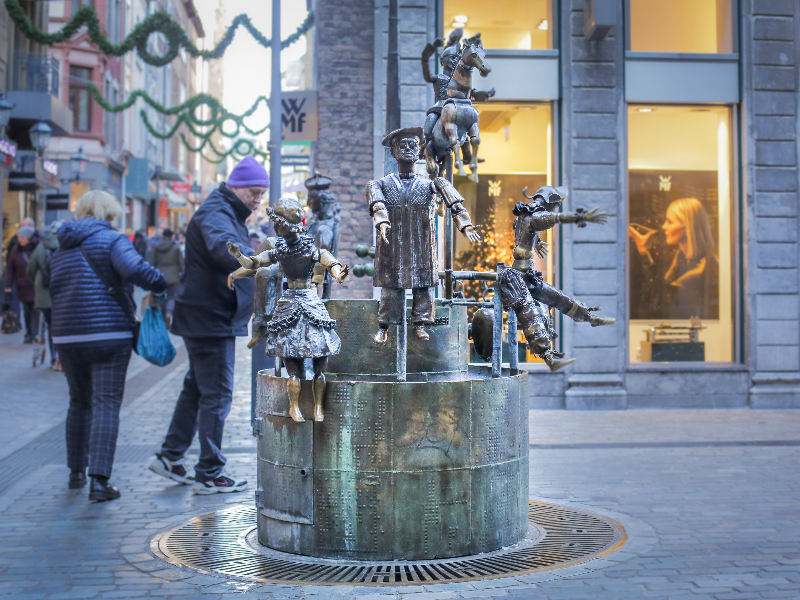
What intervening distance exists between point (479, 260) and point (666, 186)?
2.66m

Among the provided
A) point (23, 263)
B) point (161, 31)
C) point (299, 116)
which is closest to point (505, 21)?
point (299, 116)

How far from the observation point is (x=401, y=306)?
5758mm

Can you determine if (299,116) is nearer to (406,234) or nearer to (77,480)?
(77,480)

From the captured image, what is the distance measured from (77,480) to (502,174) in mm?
7635

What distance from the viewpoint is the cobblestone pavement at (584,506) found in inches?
199

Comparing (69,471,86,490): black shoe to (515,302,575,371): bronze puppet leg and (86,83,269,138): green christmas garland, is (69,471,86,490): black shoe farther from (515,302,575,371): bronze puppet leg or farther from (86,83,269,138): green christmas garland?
(86,83,269,138): green christmas garland

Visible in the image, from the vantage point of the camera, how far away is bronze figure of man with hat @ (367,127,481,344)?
18.7ft

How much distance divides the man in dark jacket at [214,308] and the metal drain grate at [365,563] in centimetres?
94

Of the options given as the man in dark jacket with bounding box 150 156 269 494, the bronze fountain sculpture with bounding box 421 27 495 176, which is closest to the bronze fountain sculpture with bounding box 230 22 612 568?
the bronze fountain sculpture with bounding box 421 27 495 176

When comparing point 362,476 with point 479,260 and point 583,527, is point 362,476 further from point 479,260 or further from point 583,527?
point 479,260

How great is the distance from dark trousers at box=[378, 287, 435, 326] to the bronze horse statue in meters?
1.10

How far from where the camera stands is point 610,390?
1277 cm

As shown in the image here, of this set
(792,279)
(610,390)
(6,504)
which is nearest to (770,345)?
(792,279)

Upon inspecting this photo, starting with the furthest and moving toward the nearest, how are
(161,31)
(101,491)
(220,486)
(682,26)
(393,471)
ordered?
(161,31), (682,26), (220,486), (101,491), (393,471)
